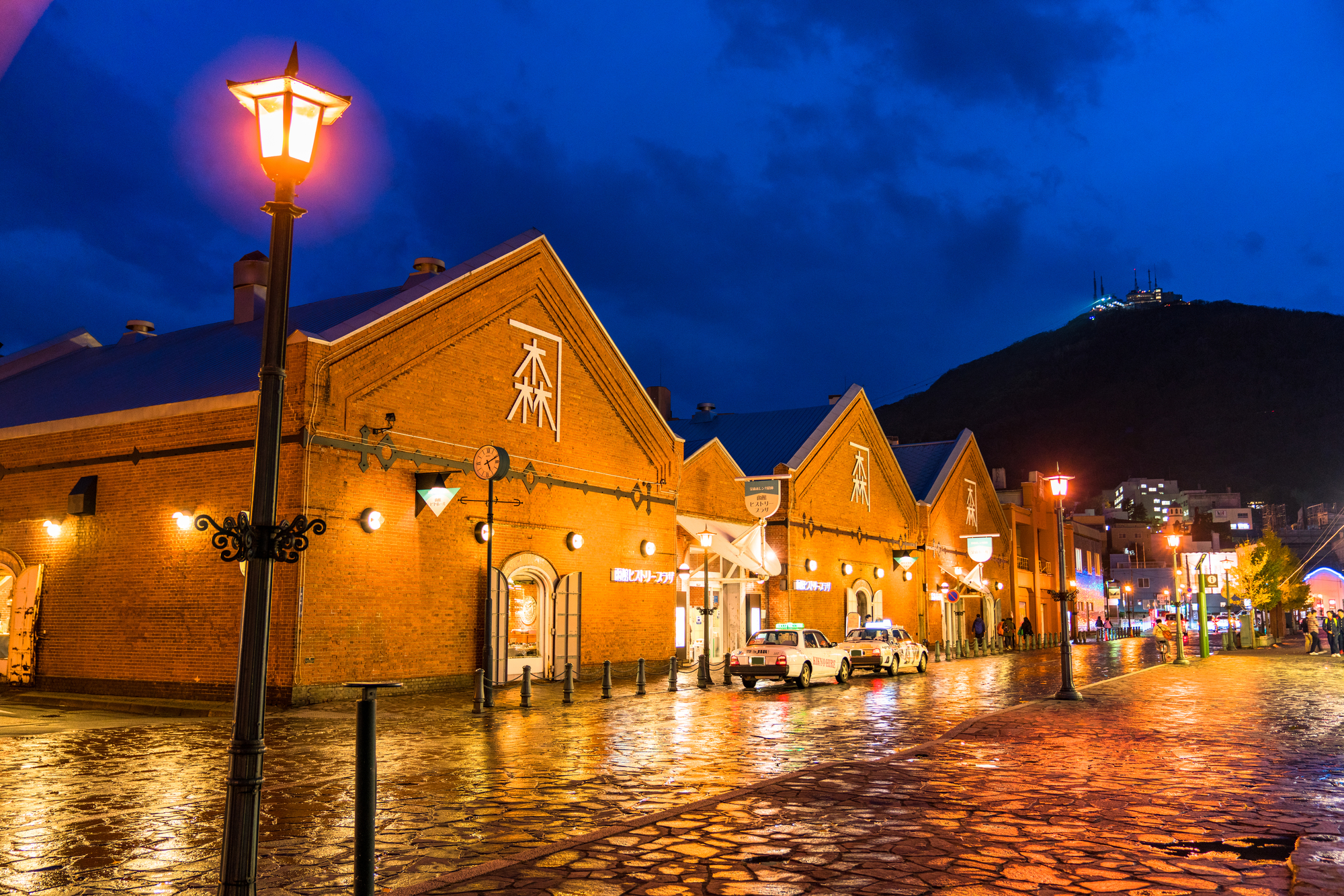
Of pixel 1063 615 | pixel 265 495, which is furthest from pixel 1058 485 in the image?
pixel 265 495

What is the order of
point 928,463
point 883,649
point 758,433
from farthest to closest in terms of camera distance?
point 928,463 < point 758,433 < point 883,649

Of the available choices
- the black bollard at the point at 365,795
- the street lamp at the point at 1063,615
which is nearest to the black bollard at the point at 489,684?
the street lamp at the point at 1063,615

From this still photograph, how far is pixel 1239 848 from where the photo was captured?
8.12 metres

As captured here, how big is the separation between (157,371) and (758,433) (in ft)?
79.7

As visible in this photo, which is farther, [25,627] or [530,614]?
[530,614]

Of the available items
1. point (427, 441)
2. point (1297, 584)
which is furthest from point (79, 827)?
point (1297, 584)

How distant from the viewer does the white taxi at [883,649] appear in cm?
3250

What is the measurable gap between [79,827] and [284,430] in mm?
12257

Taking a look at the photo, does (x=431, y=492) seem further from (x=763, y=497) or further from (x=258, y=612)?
(x=258, y=612)

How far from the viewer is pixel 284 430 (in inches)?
805

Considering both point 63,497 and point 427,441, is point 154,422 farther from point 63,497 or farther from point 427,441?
point 427,441

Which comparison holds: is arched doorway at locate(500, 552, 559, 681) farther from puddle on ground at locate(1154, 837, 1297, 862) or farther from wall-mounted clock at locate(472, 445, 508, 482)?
puddle on ground at locate(1154, 837, 1297, 862)

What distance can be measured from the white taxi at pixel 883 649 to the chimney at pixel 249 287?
19087mm

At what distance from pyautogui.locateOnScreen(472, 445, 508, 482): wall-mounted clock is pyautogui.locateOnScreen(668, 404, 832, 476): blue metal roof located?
17.7 meters
